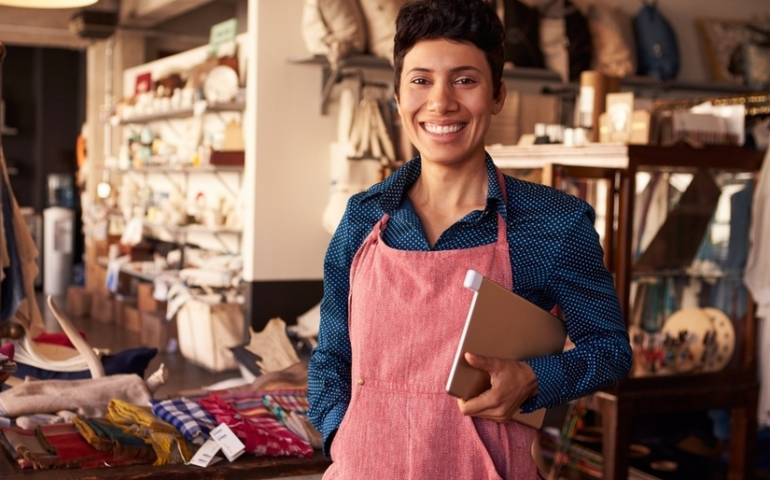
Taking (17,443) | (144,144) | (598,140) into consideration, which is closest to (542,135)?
(598,140)

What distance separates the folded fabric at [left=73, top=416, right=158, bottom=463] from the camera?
2541mm

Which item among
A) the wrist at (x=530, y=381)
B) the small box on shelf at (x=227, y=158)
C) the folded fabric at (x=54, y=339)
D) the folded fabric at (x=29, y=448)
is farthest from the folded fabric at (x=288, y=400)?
the small box on shelf at (x=227, y=158)

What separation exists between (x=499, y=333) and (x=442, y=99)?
1.25ft

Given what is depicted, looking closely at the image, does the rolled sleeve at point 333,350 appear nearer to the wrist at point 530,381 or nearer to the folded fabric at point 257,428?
the wrist at point 530,381

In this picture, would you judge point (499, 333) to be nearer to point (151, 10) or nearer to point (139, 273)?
point (139, 273)

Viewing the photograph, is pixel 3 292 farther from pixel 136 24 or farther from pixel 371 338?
pixel 136 24

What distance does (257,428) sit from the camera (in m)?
2.73

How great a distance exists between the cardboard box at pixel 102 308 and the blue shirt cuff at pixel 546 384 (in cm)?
883

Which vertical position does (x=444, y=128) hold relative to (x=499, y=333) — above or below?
above

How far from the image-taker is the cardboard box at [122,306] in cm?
940

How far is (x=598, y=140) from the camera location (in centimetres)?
470

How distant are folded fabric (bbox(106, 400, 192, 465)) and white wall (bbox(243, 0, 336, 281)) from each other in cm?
324

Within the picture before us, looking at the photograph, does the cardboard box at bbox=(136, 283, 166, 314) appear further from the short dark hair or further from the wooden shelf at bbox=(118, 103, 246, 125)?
the short dark hair

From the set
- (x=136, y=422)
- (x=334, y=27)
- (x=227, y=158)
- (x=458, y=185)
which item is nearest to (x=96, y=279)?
(x=227, y=158)
